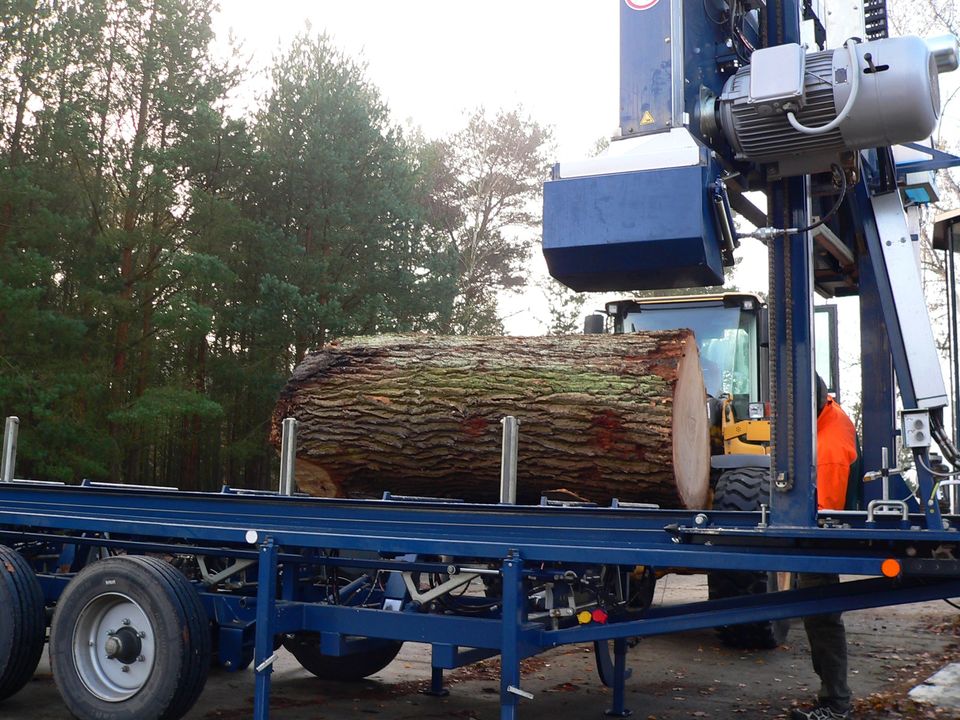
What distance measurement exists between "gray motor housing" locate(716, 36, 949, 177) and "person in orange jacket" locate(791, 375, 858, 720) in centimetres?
190

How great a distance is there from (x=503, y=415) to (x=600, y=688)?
2.16m

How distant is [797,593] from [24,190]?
17145 millimetres

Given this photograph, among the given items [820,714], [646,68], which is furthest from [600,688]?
[646,68]

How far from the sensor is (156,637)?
200 inches

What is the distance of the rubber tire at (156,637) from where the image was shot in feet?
16.4

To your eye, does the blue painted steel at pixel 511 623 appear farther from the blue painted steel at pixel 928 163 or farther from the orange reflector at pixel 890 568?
the blue painted steel at pixel 928 163

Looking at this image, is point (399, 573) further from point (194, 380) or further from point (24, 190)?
point (194, 380)

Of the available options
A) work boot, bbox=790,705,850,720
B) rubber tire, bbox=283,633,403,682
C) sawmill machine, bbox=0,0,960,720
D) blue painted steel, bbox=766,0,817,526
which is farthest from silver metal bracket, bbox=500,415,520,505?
work boot, bbox=790,705,850,720

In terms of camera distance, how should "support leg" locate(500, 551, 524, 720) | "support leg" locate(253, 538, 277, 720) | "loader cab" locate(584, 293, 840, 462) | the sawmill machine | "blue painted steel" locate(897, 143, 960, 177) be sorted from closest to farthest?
the sawmill machine
"support leg" locate(500, 551, 524, 720)
"support leg" locate(253, 538, 277, 720)
"blue painted steel" locate(897, 143, 960, 177)
"loader cab" locate(584, 293, 840, 462)

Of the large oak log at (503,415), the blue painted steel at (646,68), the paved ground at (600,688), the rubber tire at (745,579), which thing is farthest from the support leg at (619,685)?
the blue painted steel at (646,68)

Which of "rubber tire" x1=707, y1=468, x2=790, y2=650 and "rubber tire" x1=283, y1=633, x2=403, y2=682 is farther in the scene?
"rubber tire" x1=707, y1=468, x2=790, y2=650

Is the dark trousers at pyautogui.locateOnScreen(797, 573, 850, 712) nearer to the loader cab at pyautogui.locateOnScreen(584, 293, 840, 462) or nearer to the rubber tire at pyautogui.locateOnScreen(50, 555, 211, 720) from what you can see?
the loader cab at pyautogui.locateOnScreen(584, 293, 840, 462)

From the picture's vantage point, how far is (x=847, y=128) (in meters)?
3.83

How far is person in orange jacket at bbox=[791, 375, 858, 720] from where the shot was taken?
5531 mm
